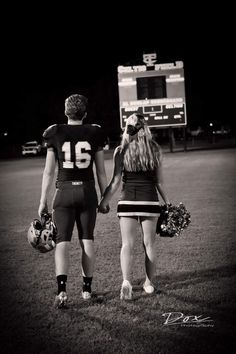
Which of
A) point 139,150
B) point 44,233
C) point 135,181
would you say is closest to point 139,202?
point 135,181

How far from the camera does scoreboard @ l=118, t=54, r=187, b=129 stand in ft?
126

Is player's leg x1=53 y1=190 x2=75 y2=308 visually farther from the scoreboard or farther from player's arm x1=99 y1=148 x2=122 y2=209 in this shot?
the scoreboard

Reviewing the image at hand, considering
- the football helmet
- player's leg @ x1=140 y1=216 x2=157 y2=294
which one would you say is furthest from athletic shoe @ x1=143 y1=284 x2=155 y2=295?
the football helmet

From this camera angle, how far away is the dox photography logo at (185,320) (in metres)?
4.43

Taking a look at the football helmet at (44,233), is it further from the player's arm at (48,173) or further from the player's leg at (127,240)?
the player's leg at (127,240)

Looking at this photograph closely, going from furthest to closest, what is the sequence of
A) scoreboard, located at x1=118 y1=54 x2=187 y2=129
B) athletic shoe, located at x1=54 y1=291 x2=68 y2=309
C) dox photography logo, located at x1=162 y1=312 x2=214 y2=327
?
scoreboard, located at x1=118 y1=54 x2=187 y2=129 → athletic shoe, located at x1=54 y1=291 x2=68 y2=309 → dox photography logo, located at x1=162 y1=312 x2=214 y2=327

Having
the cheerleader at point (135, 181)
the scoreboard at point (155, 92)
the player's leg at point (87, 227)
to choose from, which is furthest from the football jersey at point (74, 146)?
the scoreboard at point (155, 92)

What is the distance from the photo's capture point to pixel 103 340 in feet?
13.6

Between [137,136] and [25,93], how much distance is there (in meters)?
71.2

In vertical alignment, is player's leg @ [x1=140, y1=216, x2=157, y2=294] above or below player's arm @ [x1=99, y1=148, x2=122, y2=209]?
below

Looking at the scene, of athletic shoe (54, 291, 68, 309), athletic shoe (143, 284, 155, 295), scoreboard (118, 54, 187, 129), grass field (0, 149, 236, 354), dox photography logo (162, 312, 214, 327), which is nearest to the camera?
grass field (0, 149, 236, 354)

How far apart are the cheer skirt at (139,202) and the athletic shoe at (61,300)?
95 cm

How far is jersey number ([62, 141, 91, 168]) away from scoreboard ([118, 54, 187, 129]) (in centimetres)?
3345

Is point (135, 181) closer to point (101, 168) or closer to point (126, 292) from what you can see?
point (101, 168)
